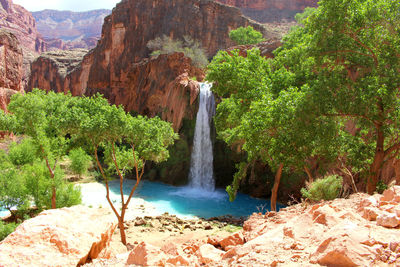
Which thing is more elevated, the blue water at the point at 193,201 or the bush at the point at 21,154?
the bush at the point at 21,154

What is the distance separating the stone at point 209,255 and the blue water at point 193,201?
12026mm

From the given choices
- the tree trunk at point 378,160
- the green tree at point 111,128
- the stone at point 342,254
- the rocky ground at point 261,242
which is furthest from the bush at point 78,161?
the stone at point 342,254

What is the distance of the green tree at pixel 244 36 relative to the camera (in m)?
40.4

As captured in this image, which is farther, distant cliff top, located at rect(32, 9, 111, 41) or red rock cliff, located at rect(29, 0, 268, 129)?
distant cliff top, located at rect(32, 9, 111, 41)

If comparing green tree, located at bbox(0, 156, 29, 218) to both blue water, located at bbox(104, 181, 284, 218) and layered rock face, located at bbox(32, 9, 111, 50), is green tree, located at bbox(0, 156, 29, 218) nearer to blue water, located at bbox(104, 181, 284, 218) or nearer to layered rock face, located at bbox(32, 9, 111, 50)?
blue water, located at bbox(104, 181, 284, 218)

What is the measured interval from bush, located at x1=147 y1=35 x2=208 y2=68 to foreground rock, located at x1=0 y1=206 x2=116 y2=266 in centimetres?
3365

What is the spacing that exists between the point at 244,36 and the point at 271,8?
105ft

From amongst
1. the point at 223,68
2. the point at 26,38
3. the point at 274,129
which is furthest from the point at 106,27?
the point at 26,38

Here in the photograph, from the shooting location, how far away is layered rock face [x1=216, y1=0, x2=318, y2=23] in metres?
63.9

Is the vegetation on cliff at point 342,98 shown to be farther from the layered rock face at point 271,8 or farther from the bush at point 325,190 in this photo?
the layered rock face at point 271,8

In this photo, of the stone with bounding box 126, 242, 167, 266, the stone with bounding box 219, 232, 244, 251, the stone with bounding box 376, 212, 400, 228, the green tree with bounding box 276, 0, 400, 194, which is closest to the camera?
the stone with bounding box 376, 212, 400, 228

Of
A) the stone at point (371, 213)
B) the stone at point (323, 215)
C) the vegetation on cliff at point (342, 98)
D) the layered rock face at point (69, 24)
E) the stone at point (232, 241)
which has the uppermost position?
the layered rock face at point (69, 24)

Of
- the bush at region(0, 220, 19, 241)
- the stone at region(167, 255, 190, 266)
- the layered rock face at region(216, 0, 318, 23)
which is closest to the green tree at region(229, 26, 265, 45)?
the layered rock face at region(216, 0, 318, 23)

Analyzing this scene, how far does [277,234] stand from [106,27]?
4643 centimetres
